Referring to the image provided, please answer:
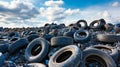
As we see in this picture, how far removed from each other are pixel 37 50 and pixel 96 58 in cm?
392

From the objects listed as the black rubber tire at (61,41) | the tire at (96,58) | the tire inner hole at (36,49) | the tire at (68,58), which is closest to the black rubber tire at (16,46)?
the tire inner hole at (36,49)

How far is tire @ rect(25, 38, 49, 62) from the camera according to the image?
31.5 feet

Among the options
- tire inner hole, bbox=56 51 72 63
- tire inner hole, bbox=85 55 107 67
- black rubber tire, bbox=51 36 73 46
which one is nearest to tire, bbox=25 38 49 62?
black rubber tire, bbox=51 36 73 46

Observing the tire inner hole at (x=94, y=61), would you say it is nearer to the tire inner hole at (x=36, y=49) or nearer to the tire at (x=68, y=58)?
the tire at (x=68, y=58)

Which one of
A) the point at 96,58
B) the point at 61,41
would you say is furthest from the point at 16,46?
the point at 96,58

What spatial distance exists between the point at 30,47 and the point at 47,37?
8.88 feet

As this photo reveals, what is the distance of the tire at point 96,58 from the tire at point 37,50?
257cm

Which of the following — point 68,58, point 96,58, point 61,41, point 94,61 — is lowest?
point 94,61

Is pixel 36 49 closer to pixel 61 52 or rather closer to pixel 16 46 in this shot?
pixel 16 46

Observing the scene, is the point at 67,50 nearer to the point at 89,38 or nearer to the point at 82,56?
the point at 82,56

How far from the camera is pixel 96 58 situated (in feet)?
26.3

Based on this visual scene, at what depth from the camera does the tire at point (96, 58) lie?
24.8 ft

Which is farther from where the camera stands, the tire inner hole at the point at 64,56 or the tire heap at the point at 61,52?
the tire inner hole at the point at 64,56

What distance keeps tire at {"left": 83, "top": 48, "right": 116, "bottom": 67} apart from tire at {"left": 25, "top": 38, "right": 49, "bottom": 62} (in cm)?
257
